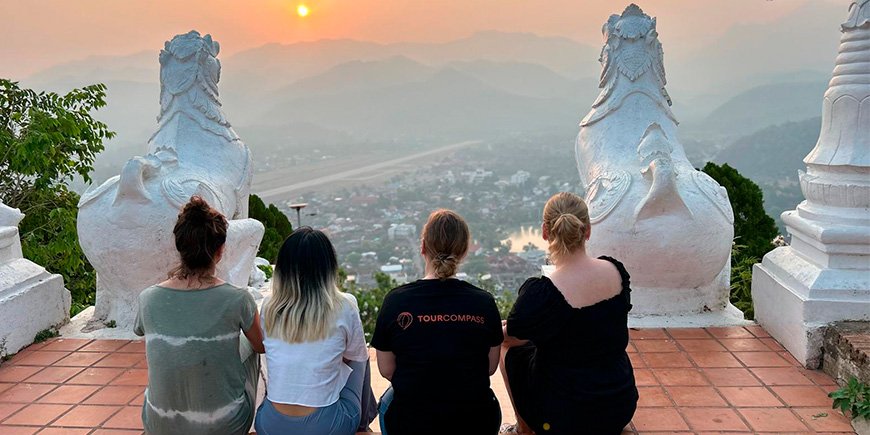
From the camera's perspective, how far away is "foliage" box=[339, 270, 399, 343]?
878cm

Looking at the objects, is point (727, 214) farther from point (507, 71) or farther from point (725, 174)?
point (507, 71)

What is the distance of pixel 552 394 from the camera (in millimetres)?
2766

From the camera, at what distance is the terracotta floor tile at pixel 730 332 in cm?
414

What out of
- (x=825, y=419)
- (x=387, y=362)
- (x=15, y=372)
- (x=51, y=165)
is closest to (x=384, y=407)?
(x=387, y=362)

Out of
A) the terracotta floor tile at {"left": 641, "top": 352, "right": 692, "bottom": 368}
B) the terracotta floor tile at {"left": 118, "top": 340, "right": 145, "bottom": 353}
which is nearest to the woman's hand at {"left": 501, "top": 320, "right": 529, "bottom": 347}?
the terracotta floor tile at {"left": 641, "top": 352, "right": 692, "bottom": 368}

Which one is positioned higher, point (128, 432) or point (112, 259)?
point (112, 259)

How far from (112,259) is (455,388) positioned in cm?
267

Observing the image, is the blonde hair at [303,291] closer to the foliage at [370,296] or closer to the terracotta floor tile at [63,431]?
the terracotta floor tile at [63,431]

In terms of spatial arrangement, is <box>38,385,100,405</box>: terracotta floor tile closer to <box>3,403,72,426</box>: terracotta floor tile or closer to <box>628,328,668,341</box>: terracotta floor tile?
<box>3,403,72,426</box>: terracotta floor tile

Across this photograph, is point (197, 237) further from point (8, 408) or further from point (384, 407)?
point (8, 408)

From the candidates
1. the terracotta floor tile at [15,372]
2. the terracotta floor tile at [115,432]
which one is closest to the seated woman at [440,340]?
the terracotta floor tile at [115,432]

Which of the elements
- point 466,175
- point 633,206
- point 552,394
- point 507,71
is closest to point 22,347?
point 552,394

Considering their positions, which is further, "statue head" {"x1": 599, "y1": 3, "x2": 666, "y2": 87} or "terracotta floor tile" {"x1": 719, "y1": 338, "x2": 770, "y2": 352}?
"statue head" {"x1": 599, "y1": 3, "x2": 666, "y2": 87}

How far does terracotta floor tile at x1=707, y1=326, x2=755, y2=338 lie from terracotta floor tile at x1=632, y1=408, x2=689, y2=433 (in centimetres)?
112
